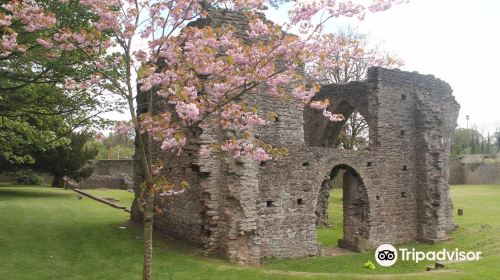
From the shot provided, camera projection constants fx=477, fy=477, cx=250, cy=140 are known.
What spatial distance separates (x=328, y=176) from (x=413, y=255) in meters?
3.99

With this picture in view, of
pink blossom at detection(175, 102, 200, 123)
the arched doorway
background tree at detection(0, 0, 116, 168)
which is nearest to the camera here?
pink blossom at detection(175, 102, 200, 123)

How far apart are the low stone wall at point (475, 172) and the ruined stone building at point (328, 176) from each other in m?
28.7

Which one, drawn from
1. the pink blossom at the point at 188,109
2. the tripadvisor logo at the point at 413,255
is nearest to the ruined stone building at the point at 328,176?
the tripadvisor logo at the point at 413,255

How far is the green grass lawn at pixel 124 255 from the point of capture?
1139 cm

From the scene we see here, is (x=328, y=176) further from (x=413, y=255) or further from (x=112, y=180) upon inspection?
(x=112, y=180)

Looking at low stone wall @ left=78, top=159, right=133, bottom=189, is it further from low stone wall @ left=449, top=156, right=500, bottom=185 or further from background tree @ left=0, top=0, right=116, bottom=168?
low stone wall @ left=449, top=156, right=500, bottom=185

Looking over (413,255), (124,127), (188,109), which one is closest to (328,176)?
(413,255)

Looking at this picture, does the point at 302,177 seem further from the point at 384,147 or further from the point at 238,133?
the point at 384,147

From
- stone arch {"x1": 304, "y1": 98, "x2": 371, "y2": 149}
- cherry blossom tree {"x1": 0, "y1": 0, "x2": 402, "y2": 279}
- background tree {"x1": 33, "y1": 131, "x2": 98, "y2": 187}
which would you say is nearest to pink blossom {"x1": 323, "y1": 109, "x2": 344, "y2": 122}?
cherry blossom tree {"x1": 0, "y1": 0, "x2": 402, "y2": 279}

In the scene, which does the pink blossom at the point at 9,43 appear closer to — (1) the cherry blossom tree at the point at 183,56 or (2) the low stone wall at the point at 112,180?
(1) the cherry blossom tree at the point at 183,56

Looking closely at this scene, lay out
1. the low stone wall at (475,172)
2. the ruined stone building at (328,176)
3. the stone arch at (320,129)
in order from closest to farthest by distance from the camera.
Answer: the ruined stone building at (328,176) < the stone arch at (320,129) < the low stone wall at (475,172)

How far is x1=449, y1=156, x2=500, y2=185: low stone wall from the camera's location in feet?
154

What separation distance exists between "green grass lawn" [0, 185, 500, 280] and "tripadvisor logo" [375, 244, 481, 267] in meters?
0.37

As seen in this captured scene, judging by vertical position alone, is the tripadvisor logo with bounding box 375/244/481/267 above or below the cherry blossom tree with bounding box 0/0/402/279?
below
